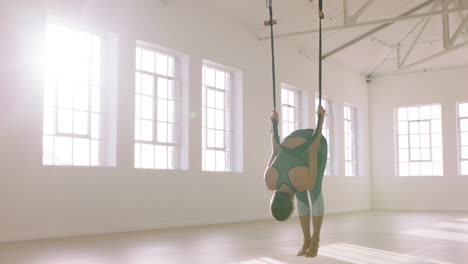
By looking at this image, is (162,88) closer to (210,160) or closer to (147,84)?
(147,84)

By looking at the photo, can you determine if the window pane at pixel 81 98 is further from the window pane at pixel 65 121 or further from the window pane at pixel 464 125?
the window pane at pixel 464 125

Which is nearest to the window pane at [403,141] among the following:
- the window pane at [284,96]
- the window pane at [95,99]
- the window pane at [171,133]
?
the window pane at [284,96]

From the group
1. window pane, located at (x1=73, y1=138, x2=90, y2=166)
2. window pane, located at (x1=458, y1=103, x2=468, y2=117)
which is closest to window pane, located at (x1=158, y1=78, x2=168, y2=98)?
window pane, located at (x1=73, y1=138, x2=90, y2=166)

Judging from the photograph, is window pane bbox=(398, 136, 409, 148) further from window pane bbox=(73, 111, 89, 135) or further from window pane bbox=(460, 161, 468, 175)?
window pane bbox=(73, 111, 89, 135)

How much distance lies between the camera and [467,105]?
1695 cm

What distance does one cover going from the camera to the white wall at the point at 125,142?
7.40m

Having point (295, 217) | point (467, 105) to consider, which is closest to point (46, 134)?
point (295, 217)

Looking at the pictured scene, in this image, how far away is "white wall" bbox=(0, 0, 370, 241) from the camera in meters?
7.40

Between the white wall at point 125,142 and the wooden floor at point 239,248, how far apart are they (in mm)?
565

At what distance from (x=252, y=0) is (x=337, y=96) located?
240 inches

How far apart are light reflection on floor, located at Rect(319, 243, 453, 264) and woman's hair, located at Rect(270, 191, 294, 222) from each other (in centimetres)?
160

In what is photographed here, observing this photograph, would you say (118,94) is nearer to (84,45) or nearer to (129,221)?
(84,45)

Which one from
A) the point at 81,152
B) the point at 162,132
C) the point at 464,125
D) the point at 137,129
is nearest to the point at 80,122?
the point at 81,152

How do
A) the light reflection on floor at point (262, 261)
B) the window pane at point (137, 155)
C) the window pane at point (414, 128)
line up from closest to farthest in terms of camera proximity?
the light reflection on floor at point (262, 261), the window pane at point (137, 155), the window pane at point (414, 128)
